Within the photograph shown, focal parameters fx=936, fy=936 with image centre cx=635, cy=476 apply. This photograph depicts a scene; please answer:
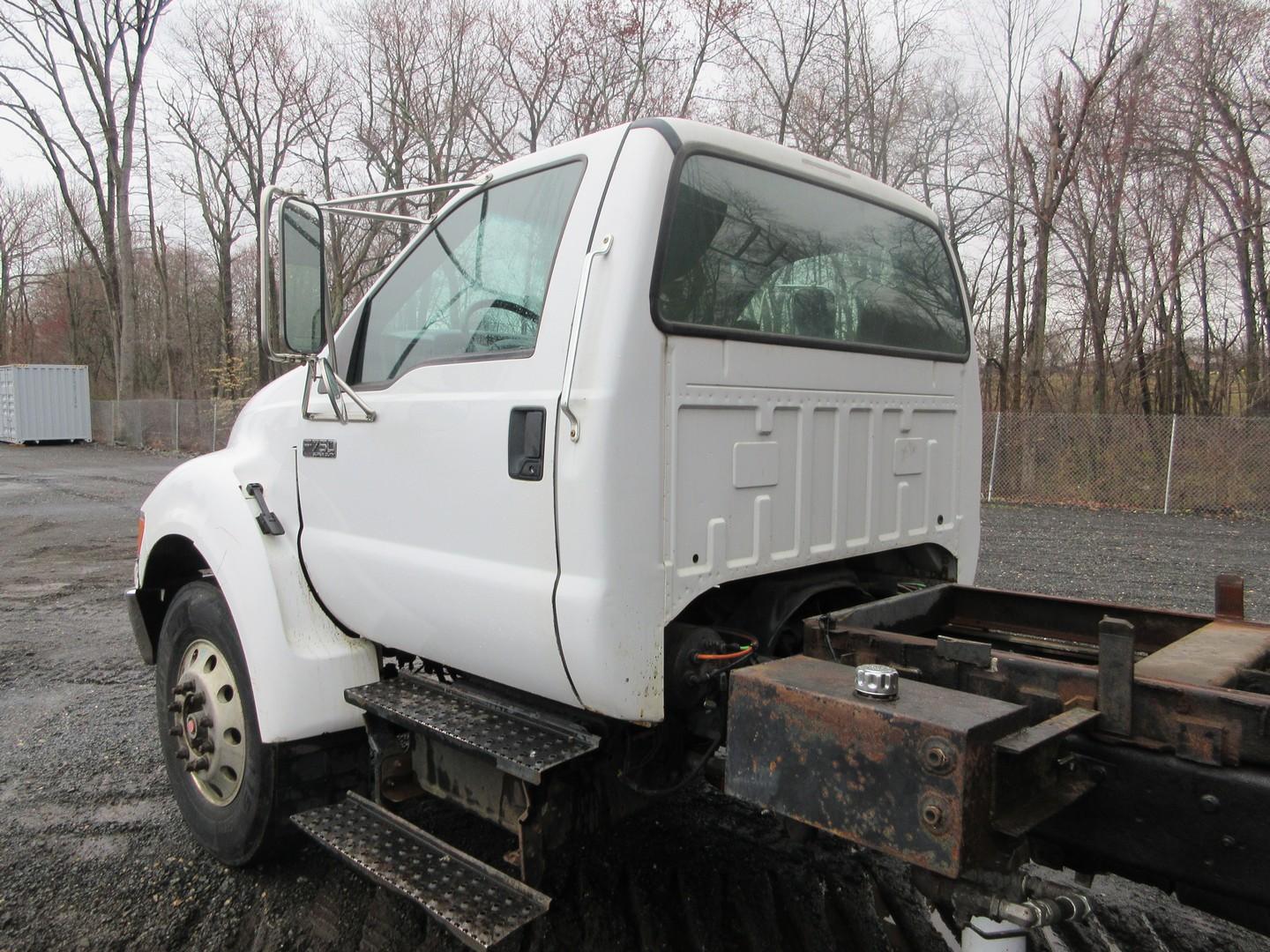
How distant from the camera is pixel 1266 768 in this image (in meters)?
1.81

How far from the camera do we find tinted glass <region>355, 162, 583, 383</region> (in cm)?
261

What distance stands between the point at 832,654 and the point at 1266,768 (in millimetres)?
1009

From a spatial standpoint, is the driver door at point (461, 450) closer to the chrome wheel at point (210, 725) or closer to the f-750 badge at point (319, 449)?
the f-750 badge at point (319, 449)

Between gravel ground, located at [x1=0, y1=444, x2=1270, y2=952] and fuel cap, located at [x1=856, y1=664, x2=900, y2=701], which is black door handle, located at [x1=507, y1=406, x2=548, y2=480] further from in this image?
gravel ground, located at [x1=0, y1=444, x2=1270, y2=952]

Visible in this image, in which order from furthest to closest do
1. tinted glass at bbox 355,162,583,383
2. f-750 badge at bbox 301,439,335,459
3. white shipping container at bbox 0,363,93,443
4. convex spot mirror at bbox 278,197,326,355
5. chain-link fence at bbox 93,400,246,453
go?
white shipping container at bbox 0,363,93,443, chain-link fence at bbox 93,400,246,453, f-750 badge at bbox 301,439,335,459, convex spot mirror at bbox 278,197,326,355, tinted glass at bbox 355,162,583,383

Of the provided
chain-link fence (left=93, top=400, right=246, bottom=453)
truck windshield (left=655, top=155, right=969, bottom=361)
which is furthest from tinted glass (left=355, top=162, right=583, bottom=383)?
chain-link fence (left=93, top=400, right=246, bottom=453)

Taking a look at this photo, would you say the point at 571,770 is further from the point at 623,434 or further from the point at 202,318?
the point at 202,318

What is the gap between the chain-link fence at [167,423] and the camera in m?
26.8

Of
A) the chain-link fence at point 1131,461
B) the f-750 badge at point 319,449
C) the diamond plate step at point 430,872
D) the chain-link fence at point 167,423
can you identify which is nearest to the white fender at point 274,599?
the f-750 badge at point 319,449

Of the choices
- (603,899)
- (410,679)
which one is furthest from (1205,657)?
(410,679)

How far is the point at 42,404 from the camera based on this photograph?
103 ft

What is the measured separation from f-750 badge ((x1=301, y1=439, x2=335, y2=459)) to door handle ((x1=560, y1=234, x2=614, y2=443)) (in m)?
1.17

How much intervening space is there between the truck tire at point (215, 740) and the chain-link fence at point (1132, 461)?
539 inches

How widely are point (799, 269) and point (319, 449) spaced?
5.59 ft
